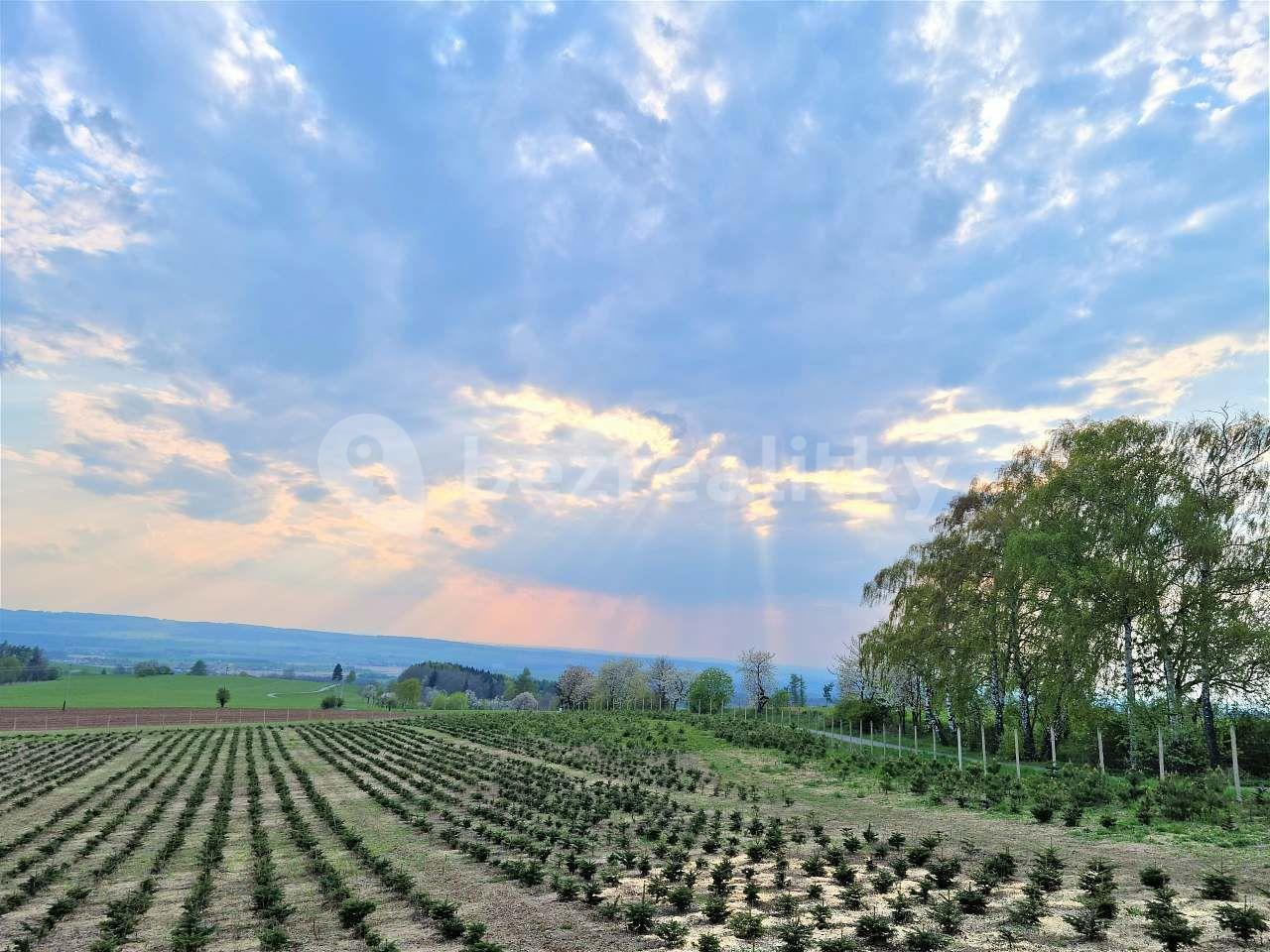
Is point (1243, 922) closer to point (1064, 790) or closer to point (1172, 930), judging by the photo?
point (1172, 930)

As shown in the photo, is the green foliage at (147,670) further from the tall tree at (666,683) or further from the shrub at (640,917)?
the shrub at (640,917)

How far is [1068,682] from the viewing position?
28672 millimetres

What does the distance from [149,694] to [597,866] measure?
139705 millimetres

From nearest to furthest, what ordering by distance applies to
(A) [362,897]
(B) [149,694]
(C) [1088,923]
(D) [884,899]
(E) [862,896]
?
1. (C) [1088,923]
2. (D) [884,899]
3. (E) [862,896]
4. (A) [362,897]
5. (B) [149,694]

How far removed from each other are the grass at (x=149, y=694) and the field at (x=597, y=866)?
287ft

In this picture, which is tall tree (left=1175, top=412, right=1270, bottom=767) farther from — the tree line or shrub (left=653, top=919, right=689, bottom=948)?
shrub (left=653, top=919, right=689, bottom=948)

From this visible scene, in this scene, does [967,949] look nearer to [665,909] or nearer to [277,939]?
[665,909]

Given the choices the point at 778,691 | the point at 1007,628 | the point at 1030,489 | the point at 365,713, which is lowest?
the point at 365,713

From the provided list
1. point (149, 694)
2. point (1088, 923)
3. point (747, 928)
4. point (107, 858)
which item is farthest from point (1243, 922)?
point (149, 694)

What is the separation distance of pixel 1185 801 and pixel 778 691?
7845cm

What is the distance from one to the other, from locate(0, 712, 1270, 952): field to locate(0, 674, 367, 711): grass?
87623 mm

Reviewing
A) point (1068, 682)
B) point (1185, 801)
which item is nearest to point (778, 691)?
point (1068, 682)

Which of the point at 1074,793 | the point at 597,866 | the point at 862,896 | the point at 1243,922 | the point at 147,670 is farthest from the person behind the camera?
the point at 147,670

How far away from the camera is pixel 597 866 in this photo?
1659 cm
